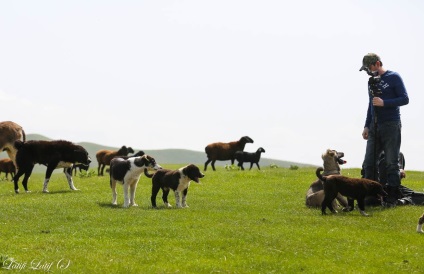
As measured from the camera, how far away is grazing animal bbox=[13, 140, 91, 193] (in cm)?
2627

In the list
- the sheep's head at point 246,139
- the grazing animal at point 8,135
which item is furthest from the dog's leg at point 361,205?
the sheep's head at point 246,139

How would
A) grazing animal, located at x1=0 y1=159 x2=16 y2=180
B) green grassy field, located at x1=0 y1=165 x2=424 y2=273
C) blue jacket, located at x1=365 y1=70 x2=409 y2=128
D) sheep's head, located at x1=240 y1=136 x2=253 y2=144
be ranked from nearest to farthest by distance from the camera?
green grassy field, located at x1=0 y1=165 x2=424 y2=273 < blue jacket, located at x1=365 y1=70 x2=409 y2=128 < grazing animal, located at x1=0 y1=159 x2=16 y2=180 < sheep's head, located at x1=240 y1=136 x2=253 y2=144

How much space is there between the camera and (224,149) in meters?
42.5

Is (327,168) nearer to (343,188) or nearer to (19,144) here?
(343,188)

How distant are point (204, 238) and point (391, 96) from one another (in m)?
8.68

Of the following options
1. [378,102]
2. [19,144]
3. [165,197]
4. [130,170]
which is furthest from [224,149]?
[378,102]

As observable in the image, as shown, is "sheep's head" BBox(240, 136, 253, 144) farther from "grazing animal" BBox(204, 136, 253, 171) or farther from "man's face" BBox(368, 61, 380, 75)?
"man's face" BBox(368, 61, 380, 75)

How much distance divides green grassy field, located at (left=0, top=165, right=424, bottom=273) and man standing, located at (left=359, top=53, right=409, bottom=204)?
121 cm

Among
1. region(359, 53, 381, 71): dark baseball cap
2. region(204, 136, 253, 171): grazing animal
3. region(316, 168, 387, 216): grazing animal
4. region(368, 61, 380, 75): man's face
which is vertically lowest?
region(204, 136, 253, 171): grazing animal

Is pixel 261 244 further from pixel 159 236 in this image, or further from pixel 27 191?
pixel 27 191

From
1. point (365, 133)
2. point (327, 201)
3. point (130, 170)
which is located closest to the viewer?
point (327, 201)

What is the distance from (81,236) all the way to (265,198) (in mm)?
9895

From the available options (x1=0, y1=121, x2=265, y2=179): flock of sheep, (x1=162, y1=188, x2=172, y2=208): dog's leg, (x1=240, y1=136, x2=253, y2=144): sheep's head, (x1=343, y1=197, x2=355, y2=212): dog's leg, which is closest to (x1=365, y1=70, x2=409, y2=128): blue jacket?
(x1=343, y1=197, x2=355, y2=212): dog's leg

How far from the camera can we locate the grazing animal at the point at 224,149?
42.2m
